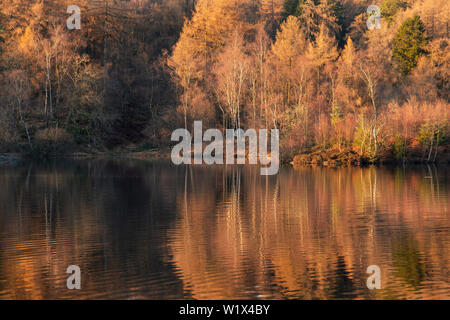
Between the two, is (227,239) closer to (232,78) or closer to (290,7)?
(232,78)

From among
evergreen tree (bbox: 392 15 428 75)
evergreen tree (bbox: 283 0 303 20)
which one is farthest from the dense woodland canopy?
evergreen tree (bbox: 283 0 303 20)

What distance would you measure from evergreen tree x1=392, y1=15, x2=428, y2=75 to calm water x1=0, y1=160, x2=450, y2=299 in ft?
115

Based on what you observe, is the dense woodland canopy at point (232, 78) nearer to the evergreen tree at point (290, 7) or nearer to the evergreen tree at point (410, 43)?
the evergreen tree at point (410, 43)

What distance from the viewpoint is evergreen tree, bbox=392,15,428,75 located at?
226 feet

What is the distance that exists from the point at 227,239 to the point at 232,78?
148ft

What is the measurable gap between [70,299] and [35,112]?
57.1 m

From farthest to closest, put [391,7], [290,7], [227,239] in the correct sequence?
[290,7]
[391,7]
[227,239]

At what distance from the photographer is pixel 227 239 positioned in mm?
19562

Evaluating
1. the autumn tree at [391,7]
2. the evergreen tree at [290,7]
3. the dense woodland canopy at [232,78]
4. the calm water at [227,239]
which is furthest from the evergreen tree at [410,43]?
the calm water at [227,239]

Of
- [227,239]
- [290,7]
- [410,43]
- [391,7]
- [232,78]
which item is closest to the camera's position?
[227,239]

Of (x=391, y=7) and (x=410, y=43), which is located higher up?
(x=391, y=7)

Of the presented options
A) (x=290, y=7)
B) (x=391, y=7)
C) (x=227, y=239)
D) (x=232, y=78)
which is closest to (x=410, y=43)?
(x=391, y=7)

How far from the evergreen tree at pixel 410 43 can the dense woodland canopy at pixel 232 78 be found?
119 millimetres

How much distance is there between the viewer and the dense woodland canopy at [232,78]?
5628cm
